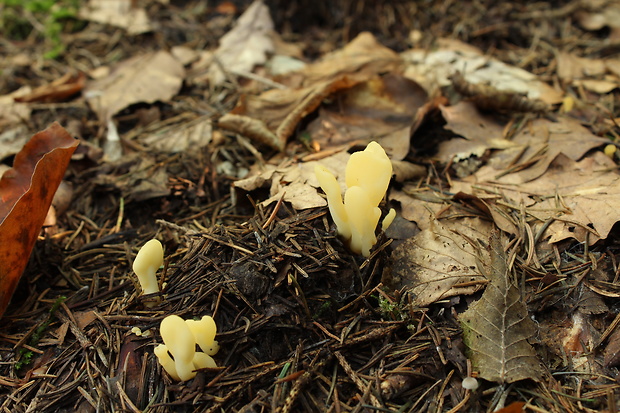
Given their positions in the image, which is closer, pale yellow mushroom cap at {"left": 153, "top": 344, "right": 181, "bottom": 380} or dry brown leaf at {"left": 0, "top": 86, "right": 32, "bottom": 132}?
pale yellow mushroom cap at {"left": 153, "top": 344, "right": 181, "bottom": 380}

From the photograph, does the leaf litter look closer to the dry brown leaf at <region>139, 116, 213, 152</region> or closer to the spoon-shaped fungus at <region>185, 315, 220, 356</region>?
the dry brown leaf at <region>139, 116, 213, 152</region>

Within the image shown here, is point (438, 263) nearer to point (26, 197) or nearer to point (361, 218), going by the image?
point (361, 218)

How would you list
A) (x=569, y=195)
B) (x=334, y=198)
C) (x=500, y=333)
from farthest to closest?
1. (x=569, y=195)
2. (x=334, y=198)
3. (x=500, y=333)

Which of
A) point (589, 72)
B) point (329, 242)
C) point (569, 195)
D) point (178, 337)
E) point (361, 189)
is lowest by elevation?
point (589, 72)

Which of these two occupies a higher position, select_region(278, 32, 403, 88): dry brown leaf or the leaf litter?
select_region(278, 32, 403, 88): dry brown leaf

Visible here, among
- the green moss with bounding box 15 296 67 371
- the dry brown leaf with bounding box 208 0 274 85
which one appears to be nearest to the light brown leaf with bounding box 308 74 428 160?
the dry brown leaf with bounding box 208 0 274 85

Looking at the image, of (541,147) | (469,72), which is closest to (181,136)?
(469,72)
